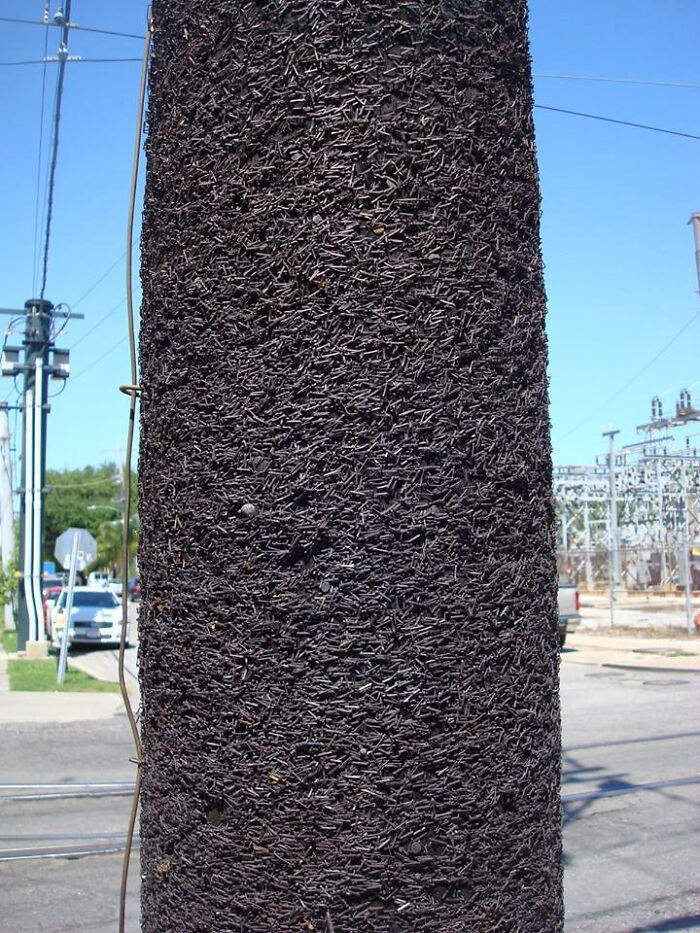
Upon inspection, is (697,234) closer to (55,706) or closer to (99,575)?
(55,706)

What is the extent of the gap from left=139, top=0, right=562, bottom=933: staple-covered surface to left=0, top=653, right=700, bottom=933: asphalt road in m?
4.08

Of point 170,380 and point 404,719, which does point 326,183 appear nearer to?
point 170,380

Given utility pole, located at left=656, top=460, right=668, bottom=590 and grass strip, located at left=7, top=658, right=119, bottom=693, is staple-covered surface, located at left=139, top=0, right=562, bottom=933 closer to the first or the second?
grass strip, located at left=7, top=658, right=119, bottom=693

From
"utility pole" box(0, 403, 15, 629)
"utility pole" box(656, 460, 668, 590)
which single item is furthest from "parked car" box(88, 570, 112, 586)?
"utility pole" box(656, 460, 668, 590)

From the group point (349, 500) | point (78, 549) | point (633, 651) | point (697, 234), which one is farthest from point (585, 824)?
point (633, 651)

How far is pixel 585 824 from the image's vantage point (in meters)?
7.38

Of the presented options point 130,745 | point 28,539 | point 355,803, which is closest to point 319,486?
point 355,803

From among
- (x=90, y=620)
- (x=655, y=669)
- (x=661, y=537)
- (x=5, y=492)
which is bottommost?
(x=655, y=669)

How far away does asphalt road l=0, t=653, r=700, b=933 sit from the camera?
5.51 metres

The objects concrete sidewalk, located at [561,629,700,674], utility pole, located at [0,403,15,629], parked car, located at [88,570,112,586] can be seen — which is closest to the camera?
concrete sidewalk, located at [561,629,700,674]

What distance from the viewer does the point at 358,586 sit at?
157 cm

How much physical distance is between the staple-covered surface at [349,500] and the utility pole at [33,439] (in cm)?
2178

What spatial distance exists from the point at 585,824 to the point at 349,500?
6558 millimetres

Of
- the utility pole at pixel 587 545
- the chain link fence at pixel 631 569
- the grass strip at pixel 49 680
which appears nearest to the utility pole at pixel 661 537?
the chain link fence at pixel 631 569
